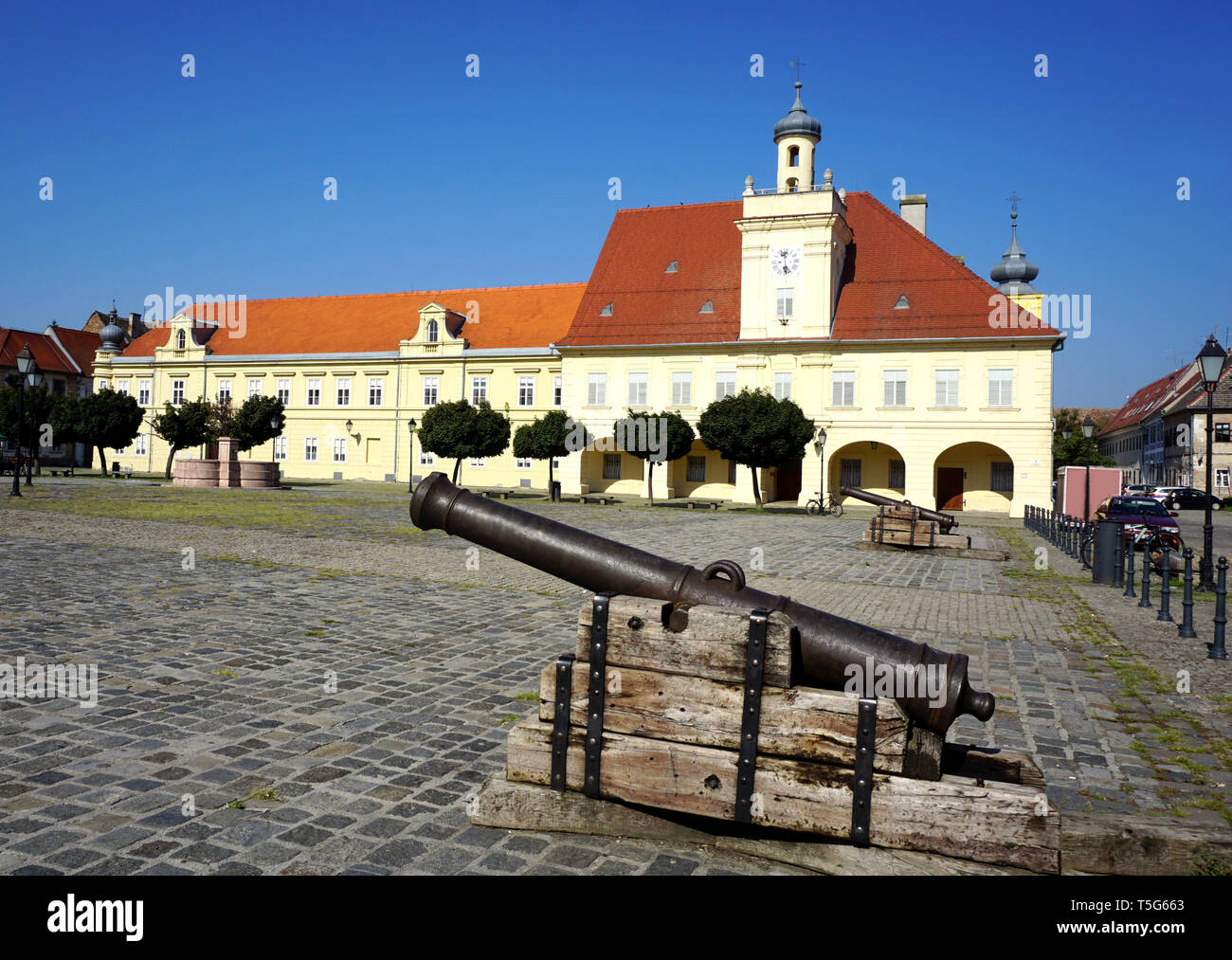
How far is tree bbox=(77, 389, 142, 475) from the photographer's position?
4556 centimetres

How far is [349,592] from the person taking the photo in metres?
10.1

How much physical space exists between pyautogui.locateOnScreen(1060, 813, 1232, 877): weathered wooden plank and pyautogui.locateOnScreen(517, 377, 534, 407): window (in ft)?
147

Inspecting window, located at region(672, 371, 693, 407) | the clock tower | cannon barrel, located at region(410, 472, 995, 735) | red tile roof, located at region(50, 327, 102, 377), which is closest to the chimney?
the clock tower

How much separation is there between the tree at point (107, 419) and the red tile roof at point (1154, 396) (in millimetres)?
67520

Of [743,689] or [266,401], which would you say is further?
[266,401]

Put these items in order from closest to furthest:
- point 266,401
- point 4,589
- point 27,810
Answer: point 27,810 < point 4,589 < point 266,401

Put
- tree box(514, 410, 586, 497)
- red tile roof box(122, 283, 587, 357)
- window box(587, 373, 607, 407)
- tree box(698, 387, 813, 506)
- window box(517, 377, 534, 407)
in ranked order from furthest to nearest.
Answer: red tile roof box(122, 283, 587, 357) < window box(517, 377, 534, 407) < window box(587, 373, 607, 407) < tree box(514, 410, 586, 497) < tree box(698, 387, 813, 506)

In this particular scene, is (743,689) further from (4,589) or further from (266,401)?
(266,401)

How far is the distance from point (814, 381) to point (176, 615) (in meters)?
33.1

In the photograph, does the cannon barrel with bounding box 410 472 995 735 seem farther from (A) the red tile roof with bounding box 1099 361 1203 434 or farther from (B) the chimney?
(A) the red tile roof with bounding box 1099 361 1203 434

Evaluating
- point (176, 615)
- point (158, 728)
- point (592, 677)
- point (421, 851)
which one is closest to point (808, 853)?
point (592, 677)

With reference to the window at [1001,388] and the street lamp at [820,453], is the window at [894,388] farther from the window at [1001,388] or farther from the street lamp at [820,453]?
the window at [1001,388]

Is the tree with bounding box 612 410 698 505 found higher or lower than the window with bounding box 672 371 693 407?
lower

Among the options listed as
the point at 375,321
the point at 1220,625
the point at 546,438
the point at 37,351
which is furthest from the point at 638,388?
the point at 37,351
